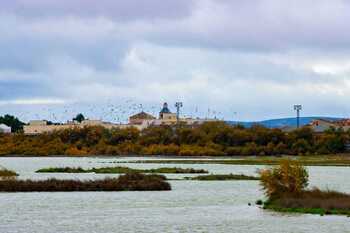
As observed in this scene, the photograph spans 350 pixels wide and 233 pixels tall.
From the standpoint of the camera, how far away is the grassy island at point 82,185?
288ft

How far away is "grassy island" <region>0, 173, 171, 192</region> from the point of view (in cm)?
8781

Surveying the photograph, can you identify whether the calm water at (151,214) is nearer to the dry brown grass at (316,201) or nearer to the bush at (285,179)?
the dry brown grass at (316,201)

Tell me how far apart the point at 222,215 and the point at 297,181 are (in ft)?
19.4

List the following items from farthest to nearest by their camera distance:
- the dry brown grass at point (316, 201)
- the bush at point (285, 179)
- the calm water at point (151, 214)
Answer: the bush at point (285, 179) → the dry brown grass at point (316, 201) → the calm water at point (151, 214)

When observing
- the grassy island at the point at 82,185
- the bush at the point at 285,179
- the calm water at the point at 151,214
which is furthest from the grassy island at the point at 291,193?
the grassy island at the point at 82,185

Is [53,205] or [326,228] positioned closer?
[326,228]

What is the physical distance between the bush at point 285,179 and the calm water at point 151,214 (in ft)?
6.98

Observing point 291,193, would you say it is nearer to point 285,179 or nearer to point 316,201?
point 285,179

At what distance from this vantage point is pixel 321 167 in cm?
15600

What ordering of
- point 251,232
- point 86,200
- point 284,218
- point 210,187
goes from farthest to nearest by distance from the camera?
point 210,187
point 86,200
point 284,218
point 251,232

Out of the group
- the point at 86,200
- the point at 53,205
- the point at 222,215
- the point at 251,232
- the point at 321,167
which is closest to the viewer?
the point at 251,232

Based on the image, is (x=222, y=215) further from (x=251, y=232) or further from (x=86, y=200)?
(x=86, y=200)

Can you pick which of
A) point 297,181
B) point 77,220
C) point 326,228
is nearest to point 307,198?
point 297,181

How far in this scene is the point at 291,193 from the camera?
68.9m
